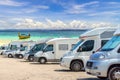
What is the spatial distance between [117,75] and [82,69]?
22.8 ft

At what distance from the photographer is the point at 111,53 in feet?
50.8

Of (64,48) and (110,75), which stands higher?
(64,48)

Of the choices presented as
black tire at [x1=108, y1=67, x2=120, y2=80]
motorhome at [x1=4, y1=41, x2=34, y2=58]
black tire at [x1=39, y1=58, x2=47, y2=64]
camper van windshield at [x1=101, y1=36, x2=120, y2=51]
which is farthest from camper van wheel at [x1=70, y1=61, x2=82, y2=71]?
motorhome at [x1=4, y1=41, x2=34, y2=58]

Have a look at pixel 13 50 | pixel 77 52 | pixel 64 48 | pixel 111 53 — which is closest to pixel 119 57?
pixel 111 53

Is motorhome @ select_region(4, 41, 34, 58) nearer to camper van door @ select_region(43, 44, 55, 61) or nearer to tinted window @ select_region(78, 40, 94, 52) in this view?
camper van door @ select_region(43, 44, 55, 61)

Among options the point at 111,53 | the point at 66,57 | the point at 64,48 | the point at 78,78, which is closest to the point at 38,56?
the point at 64,48

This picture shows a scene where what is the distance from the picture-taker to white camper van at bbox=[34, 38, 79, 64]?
29422 millimetres

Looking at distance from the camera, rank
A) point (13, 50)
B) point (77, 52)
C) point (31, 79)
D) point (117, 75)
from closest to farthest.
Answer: point (117, 75), point (31, 79), point (77, 52), point (13, 50)

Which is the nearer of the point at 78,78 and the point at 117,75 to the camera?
the point at 117,75

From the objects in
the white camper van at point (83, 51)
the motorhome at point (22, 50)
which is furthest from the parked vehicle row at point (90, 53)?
the motorhome at point (22, 50)

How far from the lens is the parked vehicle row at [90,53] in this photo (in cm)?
1530

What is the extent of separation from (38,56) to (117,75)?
649 inches

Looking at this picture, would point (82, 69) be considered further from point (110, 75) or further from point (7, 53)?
point (7, 53)

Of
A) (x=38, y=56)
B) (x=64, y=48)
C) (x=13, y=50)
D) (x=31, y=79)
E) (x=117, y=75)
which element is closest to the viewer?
(x=117, y=75)
